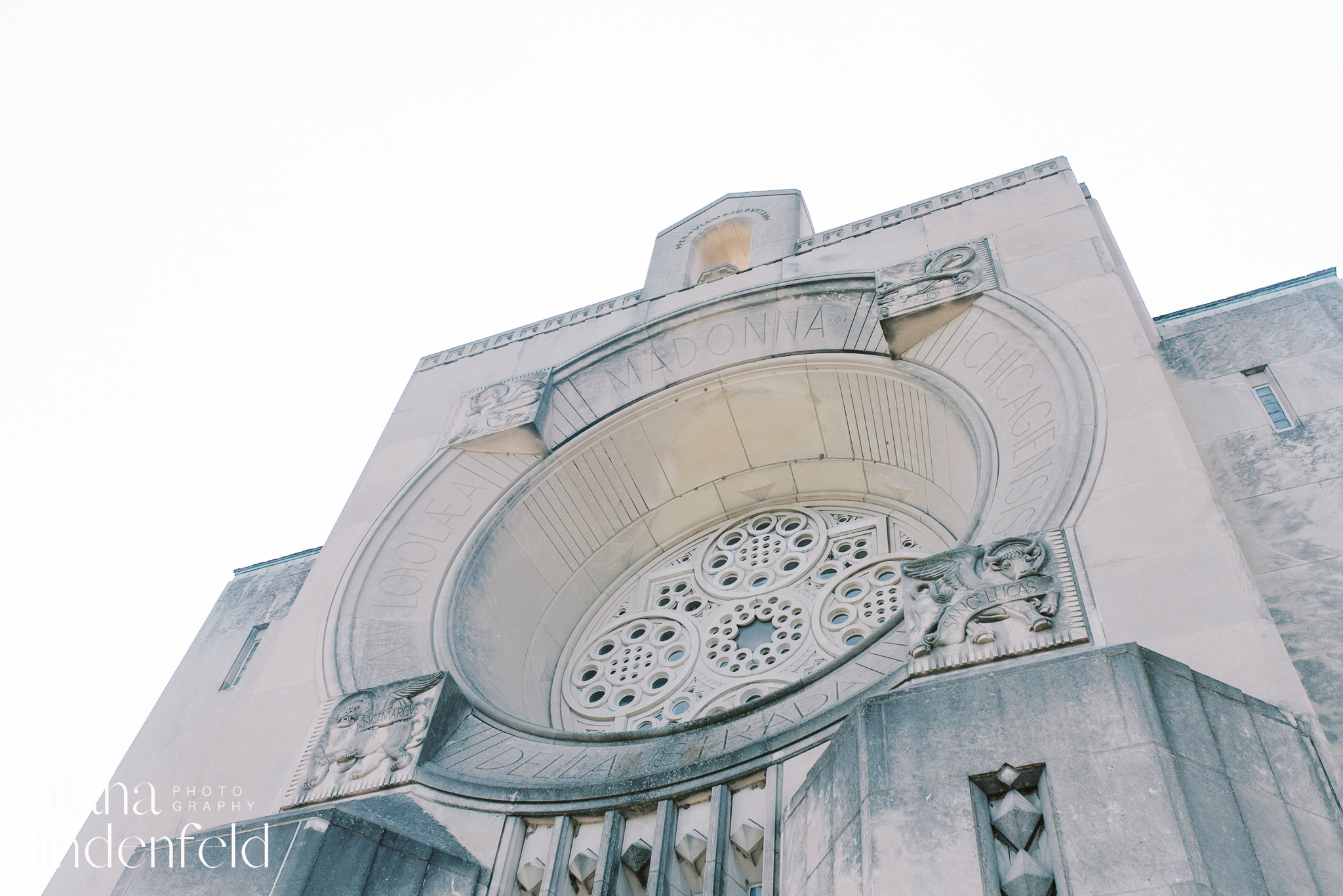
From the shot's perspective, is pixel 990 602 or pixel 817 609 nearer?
pixel 990 602

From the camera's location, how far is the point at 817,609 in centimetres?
921

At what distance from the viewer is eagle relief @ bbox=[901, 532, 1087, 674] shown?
5.73 metres

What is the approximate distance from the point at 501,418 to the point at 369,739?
393 cm

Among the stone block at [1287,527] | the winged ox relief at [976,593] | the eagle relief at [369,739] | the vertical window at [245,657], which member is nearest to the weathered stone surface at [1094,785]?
the winged ox relief at [976,593]

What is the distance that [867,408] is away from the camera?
9883 millimetres

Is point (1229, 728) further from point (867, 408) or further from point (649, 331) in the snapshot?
point (649, 331)

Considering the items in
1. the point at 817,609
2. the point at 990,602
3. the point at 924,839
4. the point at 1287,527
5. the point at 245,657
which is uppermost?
the point at 817,609

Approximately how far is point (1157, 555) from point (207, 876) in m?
5.75

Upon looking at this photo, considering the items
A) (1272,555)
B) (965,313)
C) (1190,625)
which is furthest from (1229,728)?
(965,313)

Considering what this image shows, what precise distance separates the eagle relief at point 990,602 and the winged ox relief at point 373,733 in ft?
11.8

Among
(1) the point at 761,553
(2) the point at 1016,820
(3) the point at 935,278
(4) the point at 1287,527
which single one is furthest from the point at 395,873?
(3) the point at 935,278

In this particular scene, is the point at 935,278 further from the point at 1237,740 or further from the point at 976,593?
the point at 1237,740

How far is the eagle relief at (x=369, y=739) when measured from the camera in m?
7.30

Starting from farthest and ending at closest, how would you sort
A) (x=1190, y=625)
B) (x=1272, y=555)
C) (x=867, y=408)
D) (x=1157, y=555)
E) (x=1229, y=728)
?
(x=867, y=408), (x=1272, y=555), (x=1157, y=555), (x=1190, y=625), (x=1229, y=728)
